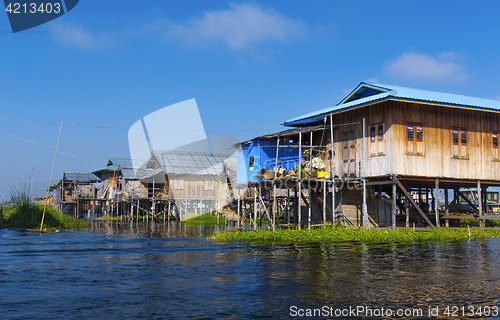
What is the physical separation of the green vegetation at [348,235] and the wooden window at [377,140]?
374cm

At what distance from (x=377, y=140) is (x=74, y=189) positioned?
49691 millimetres

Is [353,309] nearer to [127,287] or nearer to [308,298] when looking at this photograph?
[308,298]

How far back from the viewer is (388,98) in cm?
1917

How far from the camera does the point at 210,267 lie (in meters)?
12.1

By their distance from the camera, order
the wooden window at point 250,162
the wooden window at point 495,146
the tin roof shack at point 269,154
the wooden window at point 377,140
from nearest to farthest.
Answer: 1. the wooden window at point 377,140
2. the wooden window at point 495,146
3. the tin roof shack at point 269,154
4. the wooden window at point 250,162

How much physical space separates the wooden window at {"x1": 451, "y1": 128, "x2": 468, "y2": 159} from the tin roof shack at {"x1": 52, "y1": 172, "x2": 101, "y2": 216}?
47438 mm

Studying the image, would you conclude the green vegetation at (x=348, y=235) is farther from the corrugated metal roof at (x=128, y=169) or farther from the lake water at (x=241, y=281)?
the corrugated metal roof at (x=128, y=169)

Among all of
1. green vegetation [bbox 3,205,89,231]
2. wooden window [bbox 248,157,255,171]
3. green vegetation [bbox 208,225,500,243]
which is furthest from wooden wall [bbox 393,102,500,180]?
green vegetation [bbox 3,205,89,231]

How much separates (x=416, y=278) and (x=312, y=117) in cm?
1411

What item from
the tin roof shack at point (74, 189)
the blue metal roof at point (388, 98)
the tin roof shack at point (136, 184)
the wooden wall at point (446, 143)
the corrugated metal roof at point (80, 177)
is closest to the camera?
the blue metal roof at point (388, 98)

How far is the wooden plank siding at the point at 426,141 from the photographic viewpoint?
2055 cm

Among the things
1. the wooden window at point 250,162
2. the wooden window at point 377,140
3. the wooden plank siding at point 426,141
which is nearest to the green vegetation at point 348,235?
the wooden plank siding at point 426,141

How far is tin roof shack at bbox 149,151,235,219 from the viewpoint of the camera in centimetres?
4478

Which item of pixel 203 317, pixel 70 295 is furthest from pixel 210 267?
pixel 203 317
